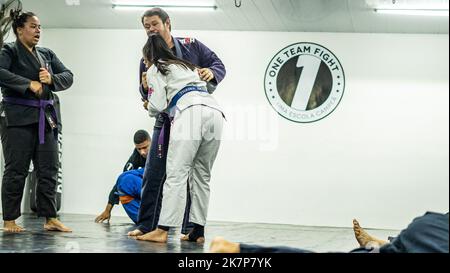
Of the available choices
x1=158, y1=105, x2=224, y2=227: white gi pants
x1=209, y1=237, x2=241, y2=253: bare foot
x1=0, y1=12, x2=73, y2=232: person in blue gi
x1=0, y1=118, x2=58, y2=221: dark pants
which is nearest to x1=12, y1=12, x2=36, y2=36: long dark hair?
x1=0, y1=12, x2=73, y2=232: person in blue gi

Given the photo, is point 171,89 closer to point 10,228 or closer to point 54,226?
point 54,226

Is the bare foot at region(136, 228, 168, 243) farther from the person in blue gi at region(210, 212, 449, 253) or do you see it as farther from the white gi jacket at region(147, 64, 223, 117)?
the person in blue gi at region(210, 212, 449, 253)

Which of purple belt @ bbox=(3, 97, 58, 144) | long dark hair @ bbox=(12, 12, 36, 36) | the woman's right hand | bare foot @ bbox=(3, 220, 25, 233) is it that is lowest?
bare foot @ bbox=(3, 220, 25, 233)

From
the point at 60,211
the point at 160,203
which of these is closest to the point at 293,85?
the point at 60,211

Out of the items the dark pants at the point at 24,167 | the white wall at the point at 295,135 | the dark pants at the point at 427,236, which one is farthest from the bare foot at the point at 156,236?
the white wall at the point at 295,135

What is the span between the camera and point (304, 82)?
5508mm

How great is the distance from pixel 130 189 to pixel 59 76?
99 cm

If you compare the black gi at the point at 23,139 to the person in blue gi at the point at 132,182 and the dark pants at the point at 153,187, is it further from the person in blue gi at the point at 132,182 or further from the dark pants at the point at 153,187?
the person in blue gi at the point at 132,182

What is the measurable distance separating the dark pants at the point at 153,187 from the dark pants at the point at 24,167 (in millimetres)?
531

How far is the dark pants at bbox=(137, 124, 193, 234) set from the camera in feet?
9.75

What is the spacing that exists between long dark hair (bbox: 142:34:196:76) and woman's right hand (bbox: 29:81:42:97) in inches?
23.5

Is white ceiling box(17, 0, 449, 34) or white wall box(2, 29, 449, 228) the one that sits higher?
white ceiling box(17, 0, 449, 34)

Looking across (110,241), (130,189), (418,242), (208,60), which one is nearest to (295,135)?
(130,189)
